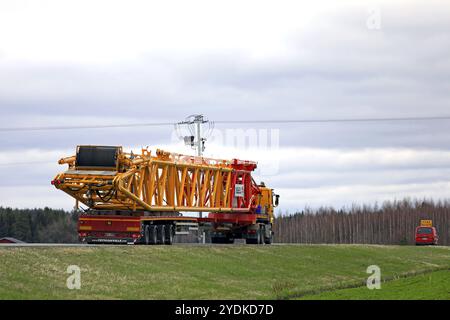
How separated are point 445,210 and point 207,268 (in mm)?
120010

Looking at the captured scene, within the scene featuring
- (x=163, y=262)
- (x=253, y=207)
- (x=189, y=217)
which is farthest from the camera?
(x=253, y=207)

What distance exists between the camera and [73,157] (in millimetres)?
46781

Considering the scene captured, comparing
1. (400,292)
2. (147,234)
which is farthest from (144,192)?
(400,292)

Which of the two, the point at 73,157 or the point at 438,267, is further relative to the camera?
the point at 438,267

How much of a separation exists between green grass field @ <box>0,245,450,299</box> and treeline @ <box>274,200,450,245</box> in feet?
311

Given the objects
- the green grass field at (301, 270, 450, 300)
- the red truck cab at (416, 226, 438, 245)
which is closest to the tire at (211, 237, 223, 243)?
the green grass field at (301, 270, 450, 300)

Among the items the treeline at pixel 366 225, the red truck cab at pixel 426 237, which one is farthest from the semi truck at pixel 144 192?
the treeline at pixel 366 225

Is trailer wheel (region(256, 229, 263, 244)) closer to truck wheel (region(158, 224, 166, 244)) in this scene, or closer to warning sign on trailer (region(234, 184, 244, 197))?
warning sign on trailer (region(234, 184, 244, 197))

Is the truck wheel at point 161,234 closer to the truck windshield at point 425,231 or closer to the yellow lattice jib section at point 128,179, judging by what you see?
the yellow lattice jib section at point 128,179

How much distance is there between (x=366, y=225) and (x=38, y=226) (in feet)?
176

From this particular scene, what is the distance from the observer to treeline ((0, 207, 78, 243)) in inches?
5896
